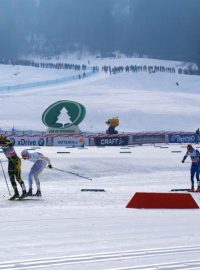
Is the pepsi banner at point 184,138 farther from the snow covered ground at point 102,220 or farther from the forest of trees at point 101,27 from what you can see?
the forest of trees at point 101,27

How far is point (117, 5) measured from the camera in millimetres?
150250

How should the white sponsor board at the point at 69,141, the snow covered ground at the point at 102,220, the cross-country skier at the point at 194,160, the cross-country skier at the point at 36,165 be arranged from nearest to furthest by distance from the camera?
the snow covered ground at the point at 102,220, the cross-country skier at the point at 36,165, the cross-country skier at the point at 194,160, the white sponsor board at the point at 69,141

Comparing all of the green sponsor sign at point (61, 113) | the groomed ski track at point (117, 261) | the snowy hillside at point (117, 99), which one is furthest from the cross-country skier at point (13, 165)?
the snowy hillside at point (117, 99)

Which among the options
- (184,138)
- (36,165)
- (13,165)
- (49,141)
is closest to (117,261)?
(13,165)

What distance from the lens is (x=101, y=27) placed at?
13962cm

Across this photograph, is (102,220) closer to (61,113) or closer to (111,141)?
(111,141)

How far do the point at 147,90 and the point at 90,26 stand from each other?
62748mm

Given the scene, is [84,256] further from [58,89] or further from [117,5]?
[117,5]

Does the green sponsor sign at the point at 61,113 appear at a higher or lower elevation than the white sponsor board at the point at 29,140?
higher

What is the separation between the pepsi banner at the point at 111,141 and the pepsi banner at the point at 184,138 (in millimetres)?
3911

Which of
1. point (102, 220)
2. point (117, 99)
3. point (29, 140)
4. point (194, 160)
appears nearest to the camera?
point (102, 220)

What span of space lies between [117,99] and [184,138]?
2263 centimetres

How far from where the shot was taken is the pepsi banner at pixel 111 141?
4522cm

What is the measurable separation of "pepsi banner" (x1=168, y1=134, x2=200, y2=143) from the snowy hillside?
9.34 meters
